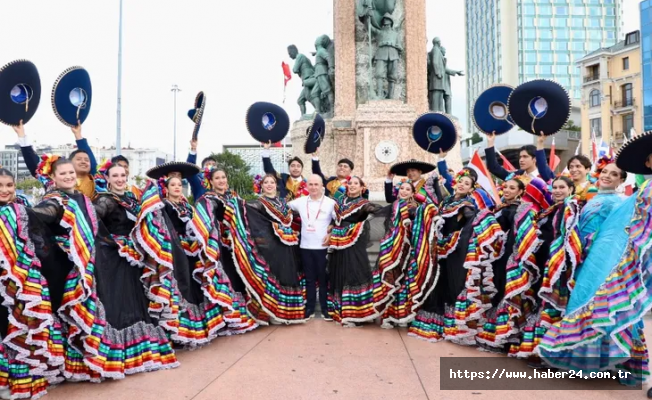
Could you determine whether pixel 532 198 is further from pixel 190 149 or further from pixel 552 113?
pixel 190 149

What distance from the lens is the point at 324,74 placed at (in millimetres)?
12422

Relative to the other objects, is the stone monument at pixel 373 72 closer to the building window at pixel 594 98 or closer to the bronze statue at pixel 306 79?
the bronze statue at pixel 306 79

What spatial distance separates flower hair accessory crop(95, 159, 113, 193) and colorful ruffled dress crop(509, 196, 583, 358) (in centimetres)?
361

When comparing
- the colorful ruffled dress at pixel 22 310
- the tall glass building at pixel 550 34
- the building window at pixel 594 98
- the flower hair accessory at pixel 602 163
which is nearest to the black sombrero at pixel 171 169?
the colorful ruffled dress at pixel 22 310

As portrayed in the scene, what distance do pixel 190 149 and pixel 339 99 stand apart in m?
6.84

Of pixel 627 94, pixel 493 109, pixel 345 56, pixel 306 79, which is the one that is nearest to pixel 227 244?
pixel 493 109

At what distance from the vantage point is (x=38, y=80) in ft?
15.0

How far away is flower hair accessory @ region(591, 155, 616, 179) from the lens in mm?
4156

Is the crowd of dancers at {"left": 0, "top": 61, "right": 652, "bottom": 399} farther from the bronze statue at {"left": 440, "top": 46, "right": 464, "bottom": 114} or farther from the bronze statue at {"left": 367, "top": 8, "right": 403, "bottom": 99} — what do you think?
the bronze statue at {"left": 440, "top": 46, "right": 464, "bottom": 114}

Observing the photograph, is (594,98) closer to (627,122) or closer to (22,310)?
(627,122)

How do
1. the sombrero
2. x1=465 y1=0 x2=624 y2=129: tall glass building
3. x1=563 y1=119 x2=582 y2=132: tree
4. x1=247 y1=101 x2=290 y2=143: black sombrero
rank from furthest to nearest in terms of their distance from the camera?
x1=465 y1=0 x2=624 y2=129: tall glass building → x1=563 y1=119 x2=582 y2=132: tree → x1=247 y1=101 x2=290 y2=143: black sombrero → the sombrero

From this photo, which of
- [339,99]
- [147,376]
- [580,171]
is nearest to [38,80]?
[147,376]

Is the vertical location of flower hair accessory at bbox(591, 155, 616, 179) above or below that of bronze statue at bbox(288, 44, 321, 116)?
below

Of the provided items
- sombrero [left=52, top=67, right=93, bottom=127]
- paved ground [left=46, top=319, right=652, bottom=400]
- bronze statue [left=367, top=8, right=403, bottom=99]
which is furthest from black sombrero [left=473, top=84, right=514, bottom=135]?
bronze statue [left=367, top=8, right=403, bottom=99]
